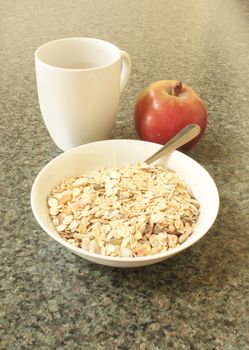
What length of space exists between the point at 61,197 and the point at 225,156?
1.00 feet

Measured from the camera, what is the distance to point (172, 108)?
0.63 m

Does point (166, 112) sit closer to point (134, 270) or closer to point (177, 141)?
point (177, 141)

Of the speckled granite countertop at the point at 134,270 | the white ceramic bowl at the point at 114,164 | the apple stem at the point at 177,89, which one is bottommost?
the speckled granite countertop at the point at 134,270

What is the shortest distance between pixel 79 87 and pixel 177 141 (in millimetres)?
160

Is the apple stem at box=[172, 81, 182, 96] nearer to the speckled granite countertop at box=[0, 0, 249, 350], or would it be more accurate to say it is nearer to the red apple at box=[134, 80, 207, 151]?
the red apple at box=[134, 80, 207, 151]

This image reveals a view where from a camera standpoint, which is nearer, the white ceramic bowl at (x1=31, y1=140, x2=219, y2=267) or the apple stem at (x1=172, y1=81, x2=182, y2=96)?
the white ceramic bowl at (x1=31, y1=140, x2=219, y2=267)

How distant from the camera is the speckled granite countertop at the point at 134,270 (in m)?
0.41

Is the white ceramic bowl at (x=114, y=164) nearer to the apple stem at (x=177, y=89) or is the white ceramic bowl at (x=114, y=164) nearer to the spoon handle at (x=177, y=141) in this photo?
the spoon handle at (x=177, y=141)

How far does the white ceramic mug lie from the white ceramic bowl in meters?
0.06

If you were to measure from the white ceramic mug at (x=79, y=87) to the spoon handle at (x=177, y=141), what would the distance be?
0.11 meters

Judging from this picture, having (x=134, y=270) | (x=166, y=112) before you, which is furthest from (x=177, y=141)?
(x=134, y=270)

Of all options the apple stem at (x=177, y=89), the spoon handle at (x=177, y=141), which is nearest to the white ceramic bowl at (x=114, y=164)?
the spoon handle at (x=177, y=141)

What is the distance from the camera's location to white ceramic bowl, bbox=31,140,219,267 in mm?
479

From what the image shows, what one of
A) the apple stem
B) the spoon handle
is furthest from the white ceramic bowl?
the apple stem
